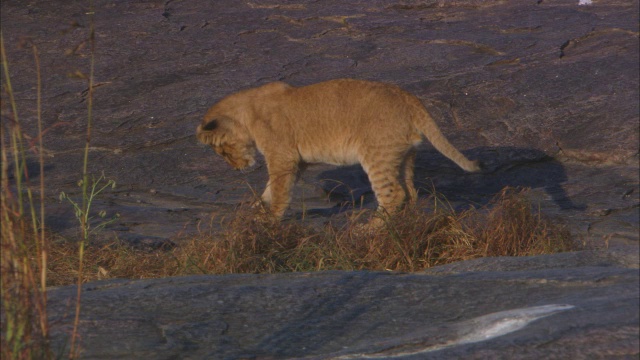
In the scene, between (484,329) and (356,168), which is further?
(356,168)

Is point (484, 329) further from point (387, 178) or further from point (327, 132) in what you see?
point (327, 132)

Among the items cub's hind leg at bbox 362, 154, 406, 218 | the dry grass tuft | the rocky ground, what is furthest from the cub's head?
the dry grass tuft

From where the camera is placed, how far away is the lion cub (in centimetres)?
756

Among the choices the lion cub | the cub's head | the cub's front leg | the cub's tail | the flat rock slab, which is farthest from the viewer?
the cub's head

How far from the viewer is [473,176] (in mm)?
9250

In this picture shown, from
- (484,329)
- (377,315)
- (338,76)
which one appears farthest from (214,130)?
(484,329)

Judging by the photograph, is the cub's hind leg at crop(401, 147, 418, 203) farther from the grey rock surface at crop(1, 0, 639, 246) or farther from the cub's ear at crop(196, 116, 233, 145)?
the cub's ear at crop(196, 116, 233, 145)

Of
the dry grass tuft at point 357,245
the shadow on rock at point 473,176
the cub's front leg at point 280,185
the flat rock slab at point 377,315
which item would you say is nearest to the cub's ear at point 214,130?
the cub's front leg at point 280,185

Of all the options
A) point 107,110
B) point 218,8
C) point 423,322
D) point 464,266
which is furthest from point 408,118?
point 218,8

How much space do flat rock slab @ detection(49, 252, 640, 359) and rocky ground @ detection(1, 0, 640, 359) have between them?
0.04ft

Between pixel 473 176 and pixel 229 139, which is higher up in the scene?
pixel 229 139

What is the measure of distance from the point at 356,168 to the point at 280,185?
1874mm

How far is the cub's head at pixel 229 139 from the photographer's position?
27.1 ft

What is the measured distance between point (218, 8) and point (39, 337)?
406 inches
